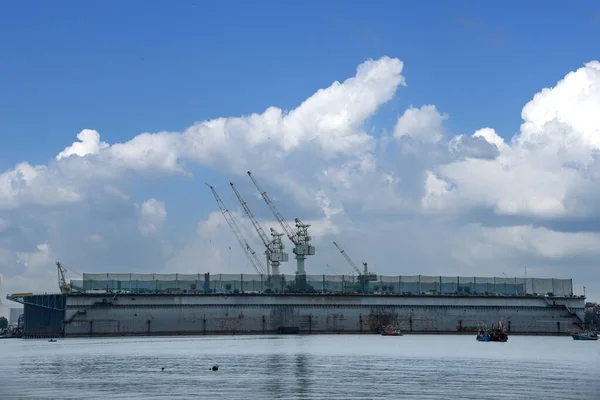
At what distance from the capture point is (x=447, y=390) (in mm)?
71938

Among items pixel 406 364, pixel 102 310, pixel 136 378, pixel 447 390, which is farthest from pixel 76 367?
pixel 102 310

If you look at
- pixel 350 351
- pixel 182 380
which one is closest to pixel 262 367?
pixel 182 380

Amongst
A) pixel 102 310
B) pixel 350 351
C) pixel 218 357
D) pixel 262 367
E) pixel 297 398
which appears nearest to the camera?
pixel 297 398

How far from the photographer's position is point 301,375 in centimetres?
8638

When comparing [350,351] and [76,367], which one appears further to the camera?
[350,351]

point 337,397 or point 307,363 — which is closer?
point 337,397

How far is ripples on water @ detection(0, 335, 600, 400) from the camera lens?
229ft

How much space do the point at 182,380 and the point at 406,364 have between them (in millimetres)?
32326

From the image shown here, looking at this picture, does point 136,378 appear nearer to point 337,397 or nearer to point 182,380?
point 182,380

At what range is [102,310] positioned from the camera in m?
198

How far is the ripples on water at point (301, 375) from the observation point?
69.8 metres

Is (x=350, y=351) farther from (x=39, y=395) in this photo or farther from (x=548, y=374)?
(x=39, y=395)

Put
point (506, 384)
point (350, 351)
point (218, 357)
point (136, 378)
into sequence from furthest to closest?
point (350, 351), point (218, 357), point (136, 378), point (506, 384)

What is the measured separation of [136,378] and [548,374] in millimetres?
41620
